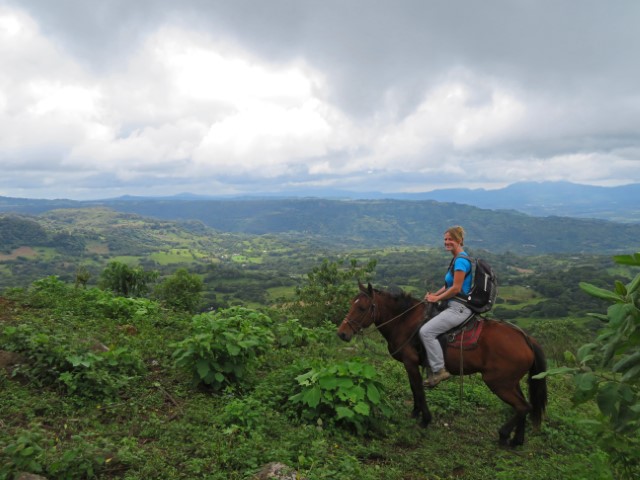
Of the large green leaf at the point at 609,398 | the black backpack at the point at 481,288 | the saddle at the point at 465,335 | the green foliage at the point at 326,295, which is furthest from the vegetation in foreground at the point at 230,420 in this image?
the green foliage at the point at 326,295

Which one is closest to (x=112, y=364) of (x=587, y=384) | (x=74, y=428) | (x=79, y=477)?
(x=74, y=428)

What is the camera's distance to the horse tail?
768 cm

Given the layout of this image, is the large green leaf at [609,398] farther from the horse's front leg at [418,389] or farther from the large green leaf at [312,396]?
the horse's front leg at [418,389]

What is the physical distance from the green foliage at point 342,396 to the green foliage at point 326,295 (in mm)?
13539

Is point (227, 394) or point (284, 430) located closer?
point (284, 430)

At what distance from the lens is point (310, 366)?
27.4 ft

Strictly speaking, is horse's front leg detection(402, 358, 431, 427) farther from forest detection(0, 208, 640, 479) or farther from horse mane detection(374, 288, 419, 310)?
horse mane detection(374, 288, 419, 310)

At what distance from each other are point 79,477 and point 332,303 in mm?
18844

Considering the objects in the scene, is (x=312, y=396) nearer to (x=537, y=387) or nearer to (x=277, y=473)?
(x=277, y=473)

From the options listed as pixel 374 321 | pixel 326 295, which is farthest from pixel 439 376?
pixel 326 295

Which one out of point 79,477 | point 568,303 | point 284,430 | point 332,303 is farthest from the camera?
point 568,303

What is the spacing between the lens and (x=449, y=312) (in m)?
7.80

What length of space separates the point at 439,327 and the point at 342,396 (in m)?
2.39

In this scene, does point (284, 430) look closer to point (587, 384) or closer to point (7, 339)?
point (587, 384)
